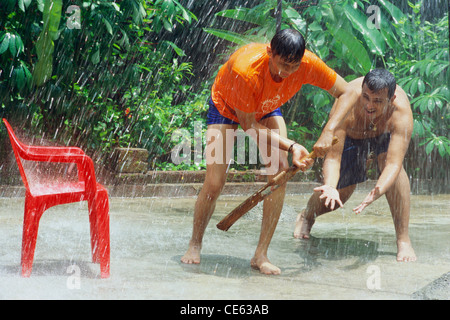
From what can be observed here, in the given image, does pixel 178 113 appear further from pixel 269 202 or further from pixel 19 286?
pixel 19 286

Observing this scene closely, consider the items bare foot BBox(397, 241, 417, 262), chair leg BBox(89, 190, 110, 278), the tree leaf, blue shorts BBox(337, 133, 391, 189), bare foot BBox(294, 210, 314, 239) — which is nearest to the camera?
chair leg BBox(89, 190, 110, 278)

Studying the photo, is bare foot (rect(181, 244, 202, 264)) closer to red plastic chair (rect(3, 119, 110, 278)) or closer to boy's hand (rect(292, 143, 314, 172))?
red plastic chair (rect(3, 119, 110, 278))

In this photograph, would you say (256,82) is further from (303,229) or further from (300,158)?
(303,229)

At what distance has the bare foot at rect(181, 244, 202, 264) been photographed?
12.5ft

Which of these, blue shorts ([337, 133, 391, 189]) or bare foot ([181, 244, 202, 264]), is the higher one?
blue shorts ([337, 133, 391, 189])

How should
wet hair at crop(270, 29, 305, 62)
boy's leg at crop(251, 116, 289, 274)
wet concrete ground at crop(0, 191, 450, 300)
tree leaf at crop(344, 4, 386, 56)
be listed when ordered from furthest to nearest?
1. tree leaf at crop(344, 4, 386, 56)
2. boy's leg at crop(251, 116, 289, 274)
3. wet hair at crop(270, 29, 305, 62)
4. wet concrete ground at crop(0, 191, 450, 300)

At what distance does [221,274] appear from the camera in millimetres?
3510

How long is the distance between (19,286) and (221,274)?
1.14 meters

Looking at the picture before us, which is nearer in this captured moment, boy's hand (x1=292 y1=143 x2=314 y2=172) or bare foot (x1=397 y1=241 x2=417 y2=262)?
boy's hand (x1=292 y1=143 x2=314 y2=172)

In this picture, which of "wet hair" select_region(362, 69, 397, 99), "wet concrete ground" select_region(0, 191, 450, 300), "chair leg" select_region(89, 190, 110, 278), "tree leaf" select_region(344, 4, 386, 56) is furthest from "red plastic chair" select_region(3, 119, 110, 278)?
"tree leaf" select_region(344, 4, 386, 56)

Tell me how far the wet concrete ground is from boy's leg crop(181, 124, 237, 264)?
12cm

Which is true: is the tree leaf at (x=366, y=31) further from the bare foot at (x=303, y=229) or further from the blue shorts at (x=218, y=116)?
the blue shorts at (x=218, y=116)

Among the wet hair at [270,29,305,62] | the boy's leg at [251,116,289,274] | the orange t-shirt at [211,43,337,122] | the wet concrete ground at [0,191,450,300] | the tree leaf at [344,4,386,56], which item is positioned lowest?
the wet concrete ground at [0,191,450,300]
